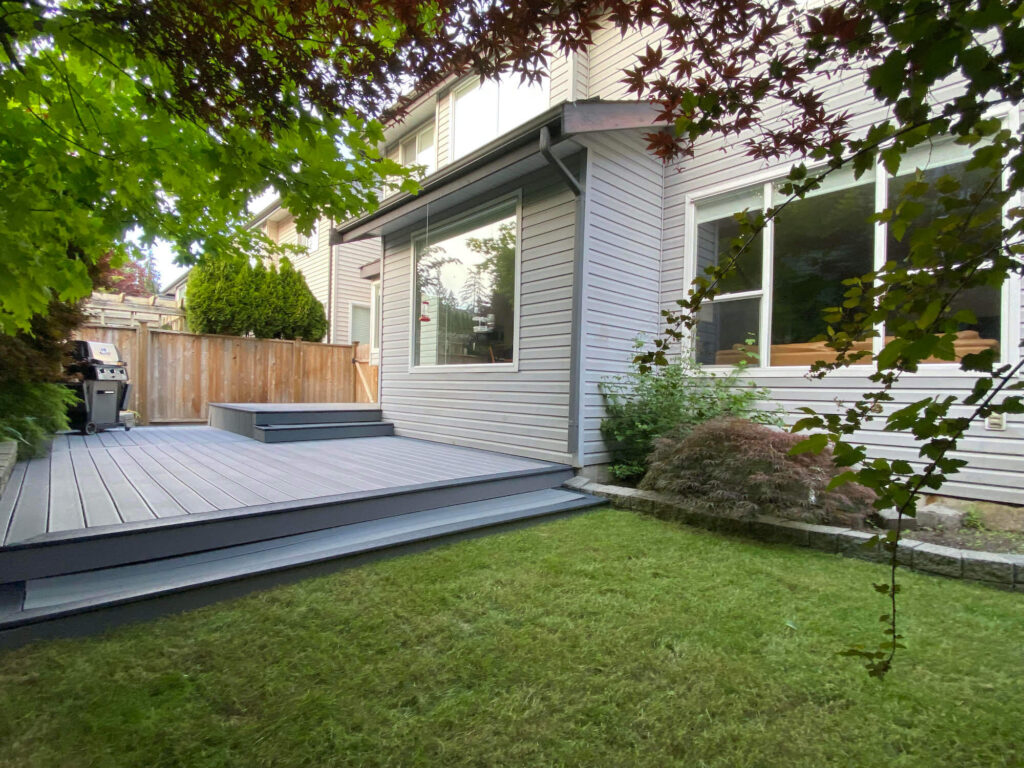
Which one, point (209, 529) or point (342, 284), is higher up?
point (342, 284)

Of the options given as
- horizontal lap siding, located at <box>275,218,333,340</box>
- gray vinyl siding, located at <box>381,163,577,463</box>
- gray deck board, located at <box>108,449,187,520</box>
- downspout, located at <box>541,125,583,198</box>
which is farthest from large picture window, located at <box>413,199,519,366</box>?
horizontal lap siding, located at <box>275,218,333,340</box>

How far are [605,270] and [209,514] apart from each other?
13.0 ft

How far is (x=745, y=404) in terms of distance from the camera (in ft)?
15.8

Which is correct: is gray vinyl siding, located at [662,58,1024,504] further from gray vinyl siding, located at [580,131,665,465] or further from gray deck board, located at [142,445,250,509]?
gray deck board, located at [142,445,250,509]

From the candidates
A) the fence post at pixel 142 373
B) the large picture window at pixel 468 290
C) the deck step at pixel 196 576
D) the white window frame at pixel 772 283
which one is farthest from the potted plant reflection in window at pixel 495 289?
the fence post at pixel 142 373

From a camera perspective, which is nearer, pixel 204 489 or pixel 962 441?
pixel 204 489

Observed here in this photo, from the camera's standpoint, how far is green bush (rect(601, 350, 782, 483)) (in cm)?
477

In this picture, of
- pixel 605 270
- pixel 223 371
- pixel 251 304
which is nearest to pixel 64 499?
pixel 605 270

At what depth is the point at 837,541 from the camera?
10.6 feet

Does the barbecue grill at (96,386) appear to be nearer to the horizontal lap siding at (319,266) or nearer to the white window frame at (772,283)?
the horizontal lap siding at (319,266)

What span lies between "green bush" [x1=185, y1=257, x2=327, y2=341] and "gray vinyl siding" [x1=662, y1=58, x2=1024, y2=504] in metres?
6.83

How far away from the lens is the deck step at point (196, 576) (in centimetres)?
207

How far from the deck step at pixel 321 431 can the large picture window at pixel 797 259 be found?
4455mm

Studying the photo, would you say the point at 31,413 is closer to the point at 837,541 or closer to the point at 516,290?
the point at 516,290
